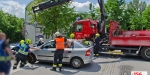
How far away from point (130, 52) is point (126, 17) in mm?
15609

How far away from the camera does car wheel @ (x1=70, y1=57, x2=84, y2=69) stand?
7500mm

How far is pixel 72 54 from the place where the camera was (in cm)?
760

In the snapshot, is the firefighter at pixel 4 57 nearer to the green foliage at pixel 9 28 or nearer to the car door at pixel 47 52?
the car door at pixel 47 52

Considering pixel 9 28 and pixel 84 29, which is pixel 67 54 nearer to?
pixel 84 29

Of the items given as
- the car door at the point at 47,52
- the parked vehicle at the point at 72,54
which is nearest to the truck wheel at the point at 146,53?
the parked vehicle at the point at 72,54

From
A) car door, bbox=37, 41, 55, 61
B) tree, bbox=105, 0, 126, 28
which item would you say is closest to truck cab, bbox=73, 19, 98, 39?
car door, bbox=37, 41, 55, 61

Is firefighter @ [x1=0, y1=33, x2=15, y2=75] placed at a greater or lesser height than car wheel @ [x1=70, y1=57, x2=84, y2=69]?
greater

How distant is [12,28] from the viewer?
36781 millimetres

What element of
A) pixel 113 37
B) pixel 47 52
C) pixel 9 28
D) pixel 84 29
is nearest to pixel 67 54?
pixel 47 52

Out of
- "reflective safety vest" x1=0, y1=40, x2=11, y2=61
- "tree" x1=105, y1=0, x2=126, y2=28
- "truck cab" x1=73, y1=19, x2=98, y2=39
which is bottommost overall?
"reflective safety vest" x1=0, y1=40, x2=11, y2=61

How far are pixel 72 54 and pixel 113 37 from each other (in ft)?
12.3

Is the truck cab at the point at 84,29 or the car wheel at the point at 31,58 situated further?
the truck cab at the point at 84,29

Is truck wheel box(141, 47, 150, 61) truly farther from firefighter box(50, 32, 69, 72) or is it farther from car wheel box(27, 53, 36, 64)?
car wheel box(27, 53, 36, 64)

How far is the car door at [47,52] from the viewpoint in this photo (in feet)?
26.4
